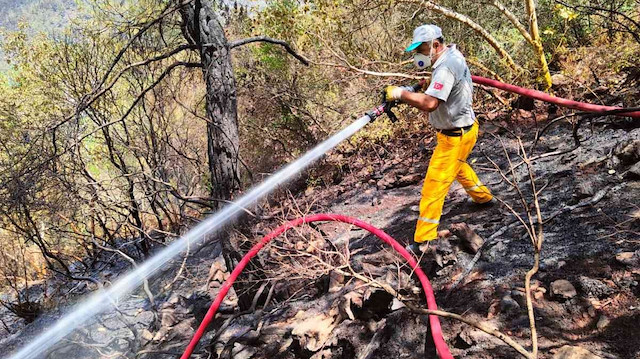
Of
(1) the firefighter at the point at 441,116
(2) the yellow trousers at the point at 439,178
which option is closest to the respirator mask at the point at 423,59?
(1) the firefighter at the point at 441,116

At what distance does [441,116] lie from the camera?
3062 millimetres

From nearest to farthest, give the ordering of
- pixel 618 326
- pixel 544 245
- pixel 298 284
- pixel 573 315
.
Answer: pixel 618 326 < pixel 573 315 < pixel 544 245 < pixel 298 284

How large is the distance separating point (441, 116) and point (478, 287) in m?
1.34

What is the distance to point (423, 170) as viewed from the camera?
660 centimetres

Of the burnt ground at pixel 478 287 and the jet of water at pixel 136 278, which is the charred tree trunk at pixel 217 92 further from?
the burnt ground at pixel 478 287

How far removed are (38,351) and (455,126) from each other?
6.09 metres

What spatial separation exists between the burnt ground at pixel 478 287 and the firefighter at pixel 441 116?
0.29 metres

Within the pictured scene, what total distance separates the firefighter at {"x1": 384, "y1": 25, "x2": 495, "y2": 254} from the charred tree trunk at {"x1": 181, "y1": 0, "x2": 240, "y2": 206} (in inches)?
58.5

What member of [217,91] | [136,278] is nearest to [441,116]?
[217,91]

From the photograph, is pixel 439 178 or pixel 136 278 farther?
pixel 136 278

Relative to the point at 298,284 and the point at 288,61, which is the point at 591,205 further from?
the point at 288,61

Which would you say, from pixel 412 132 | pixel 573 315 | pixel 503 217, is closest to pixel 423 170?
pixel 412 132

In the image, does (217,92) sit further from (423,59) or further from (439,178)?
(439,178)

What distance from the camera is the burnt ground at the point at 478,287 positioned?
2109mm
